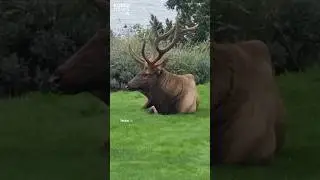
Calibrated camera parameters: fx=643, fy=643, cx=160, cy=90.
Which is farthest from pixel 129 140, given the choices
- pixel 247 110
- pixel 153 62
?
pixel 247 110

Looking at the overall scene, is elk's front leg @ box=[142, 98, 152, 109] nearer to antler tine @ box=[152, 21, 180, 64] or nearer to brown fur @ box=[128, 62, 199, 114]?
brown fur @ box=[128, 62, 199, 114]

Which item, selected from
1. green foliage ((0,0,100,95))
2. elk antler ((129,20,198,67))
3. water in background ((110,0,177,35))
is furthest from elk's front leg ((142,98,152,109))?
green foliage ((0,0,100,95))

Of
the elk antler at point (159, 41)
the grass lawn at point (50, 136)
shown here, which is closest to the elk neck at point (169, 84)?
the elk antler at point (159, 41)

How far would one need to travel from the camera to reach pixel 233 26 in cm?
450

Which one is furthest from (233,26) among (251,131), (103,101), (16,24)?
(16,24)

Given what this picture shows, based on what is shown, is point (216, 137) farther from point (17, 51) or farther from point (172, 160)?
point (17, 51)

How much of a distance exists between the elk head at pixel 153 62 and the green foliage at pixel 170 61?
3 cm

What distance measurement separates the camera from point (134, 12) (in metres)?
4.37

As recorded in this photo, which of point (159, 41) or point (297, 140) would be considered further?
point (297, 140)

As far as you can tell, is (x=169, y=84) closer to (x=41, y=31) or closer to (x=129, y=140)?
(x=129, y=140)

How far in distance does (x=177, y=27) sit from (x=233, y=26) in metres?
0.40

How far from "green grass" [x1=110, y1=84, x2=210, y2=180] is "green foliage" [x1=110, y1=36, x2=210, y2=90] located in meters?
0.09

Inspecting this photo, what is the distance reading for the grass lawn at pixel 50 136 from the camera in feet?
14.9

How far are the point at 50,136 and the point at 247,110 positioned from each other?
4.63 ft
